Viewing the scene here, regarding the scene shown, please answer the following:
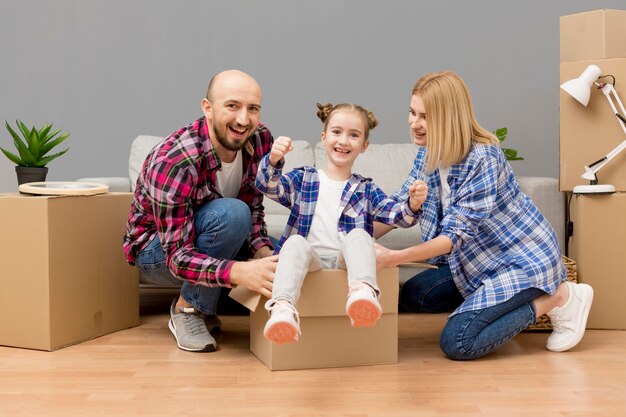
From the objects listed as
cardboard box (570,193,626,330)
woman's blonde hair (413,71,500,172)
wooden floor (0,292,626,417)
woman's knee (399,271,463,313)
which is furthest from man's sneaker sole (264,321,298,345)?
cardboard box (570,193,626,330)

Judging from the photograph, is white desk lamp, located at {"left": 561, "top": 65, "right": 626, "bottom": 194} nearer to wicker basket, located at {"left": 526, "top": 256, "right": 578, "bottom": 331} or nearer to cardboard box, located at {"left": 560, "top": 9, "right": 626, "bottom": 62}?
cardboard box, located at {"left": 560, "top": 9, "right": 626, "bottom": 62}

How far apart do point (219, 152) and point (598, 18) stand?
5.03 feet

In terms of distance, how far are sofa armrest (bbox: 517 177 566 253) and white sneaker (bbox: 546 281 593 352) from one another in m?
0.63

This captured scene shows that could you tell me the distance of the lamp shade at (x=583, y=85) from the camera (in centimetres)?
279

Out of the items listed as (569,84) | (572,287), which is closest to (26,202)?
(572,287)

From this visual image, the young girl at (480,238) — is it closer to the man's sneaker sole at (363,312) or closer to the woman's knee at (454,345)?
the woman's knee at (454,345)

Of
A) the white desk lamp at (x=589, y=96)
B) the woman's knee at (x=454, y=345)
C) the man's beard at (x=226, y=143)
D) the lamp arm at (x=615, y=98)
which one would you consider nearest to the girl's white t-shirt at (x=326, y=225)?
the man's beard at (x=226, y=143)

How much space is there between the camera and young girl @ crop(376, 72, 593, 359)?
230cm

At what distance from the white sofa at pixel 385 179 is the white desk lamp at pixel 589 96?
0.83 feet

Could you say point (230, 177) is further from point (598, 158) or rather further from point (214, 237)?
point (598, 158)

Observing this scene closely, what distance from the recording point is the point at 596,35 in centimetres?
288

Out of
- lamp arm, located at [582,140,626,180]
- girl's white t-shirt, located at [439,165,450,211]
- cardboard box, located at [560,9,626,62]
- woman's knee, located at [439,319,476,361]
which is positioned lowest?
woman's knee, located at [439,319,476,361]

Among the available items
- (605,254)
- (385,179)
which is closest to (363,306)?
(605,254)

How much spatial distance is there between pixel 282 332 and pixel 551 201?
163cm
